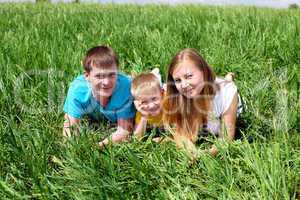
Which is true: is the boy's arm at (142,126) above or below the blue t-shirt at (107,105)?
below

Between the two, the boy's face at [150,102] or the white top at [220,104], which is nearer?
the white top at [220,104]

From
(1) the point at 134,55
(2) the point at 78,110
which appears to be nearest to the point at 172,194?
(2) the point at 78,110

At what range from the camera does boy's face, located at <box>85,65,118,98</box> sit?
10.2 feet

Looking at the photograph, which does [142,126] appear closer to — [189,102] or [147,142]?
[189,102]

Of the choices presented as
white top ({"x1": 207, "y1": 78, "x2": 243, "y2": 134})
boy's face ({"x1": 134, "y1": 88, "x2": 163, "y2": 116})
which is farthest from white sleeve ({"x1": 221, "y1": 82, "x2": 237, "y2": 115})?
boy's face ({"x1": 134, "y1": 88, "x2": 163, "y2": 116})

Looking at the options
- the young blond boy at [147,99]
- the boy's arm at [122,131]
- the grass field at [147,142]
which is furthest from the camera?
the young blond boy at [147,99]

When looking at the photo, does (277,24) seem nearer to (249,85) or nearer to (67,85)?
(249,85)

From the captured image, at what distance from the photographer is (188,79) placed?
2920mm

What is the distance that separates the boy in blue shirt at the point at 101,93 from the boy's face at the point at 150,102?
0.11m

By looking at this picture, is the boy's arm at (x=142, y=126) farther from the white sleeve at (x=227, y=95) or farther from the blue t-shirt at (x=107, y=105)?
the white sleeve at (x=227, y=95)

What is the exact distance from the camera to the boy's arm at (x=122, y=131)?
264 centimetres

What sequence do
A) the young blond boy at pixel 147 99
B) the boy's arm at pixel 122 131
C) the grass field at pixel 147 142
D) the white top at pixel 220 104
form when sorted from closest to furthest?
the grass field at pixel 147 142 → the boy's arm at pixel 122 131 → the white top at pixel 220 104 → the young blond boy at pixel 147 99

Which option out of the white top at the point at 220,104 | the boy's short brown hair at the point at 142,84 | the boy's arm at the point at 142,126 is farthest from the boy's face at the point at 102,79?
the white top at the point at 220,104

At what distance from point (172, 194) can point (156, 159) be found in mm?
270
